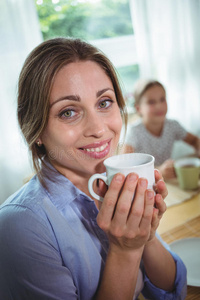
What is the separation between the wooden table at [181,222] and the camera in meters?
0.93

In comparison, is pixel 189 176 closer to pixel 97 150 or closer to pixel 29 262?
pixel 97 150

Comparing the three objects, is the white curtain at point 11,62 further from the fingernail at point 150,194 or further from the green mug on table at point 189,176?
the fingernail at point 150,194

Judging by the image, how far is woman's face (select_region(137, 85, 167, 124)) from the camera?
1.98 metres

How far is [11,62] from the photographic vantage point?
77.4 inches

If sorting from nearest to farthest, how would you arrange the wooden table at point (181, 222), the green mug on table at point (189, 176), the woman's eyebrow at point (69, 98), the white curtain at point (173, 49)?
the woman's eyebrow at point (69, 98)
the wooden table at point (181, 222)
the green mug on table at point (189, 176)
the white curtain at point (173, 49)

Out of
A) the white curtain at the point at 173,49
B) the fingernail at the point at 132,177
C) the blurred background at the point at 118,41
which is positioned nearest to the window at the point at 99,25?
the blurred background at the point at 118,41

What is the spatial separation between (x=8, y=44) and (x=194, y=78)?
218cm

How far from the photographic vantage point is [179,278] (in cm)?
75

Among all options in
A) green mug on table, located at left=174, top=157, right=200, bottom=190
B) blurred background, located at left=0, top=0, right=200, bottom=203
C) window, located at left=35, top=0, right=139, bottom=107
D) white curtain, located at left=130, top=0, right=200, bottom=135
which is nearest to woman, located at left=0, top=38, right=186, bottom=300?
green mug on table, located at left=174, top=157, right=200, bottom=190

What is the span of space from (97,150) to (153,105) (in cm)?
140

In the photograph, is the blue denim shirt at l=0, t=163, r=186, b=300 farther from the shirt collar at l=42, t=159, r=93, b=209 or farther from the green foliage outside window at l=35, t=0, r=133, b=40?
the green foliage outside window at l=35, t=0, r=133, b=40

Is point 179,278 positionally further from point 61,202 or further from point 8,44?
point 8,44

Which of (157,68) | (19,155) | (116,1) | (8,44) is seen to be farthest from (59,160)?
(116,1)

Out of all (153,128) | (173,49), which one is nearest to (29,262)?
(153,128)
